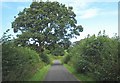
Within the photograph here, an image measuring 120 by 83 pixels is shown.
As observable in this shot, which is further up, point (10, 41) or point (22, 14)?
point (22, 14)

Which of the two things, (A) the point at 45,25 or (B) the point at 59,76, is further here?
(A) the point at 45,25

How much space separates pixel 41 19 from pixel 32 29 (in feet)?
11.1

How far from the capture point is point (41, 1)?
6272 centimetres

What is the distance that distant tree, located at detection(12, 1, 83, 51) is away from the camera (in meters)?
57.4

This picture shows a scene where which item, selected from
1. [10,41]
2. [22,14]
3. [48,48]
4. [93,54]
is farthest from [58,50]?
[10,41]

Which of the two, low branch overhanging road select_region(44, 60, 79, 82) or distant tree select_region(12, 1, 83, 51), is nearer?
low branch overhanging road select_region(44, 60, 79, 82)

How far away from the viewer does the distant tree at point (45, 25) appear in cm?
5738

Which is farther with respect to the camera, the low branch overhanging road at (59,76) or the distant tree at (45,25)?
the distant tree at (45,25)

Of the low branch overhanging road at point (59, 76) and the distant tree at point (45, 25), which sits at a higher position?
the distant tree at point (45, 25)

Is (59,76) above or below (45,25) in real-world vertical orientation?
below

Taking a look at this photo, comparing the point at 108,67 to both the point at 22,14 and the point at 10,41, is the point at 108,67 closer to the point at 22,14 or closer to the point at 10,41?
the point at 10,41

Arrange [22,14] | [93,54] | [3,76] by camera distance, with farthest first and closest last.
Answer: [22,14]
[93,54]
[3,76]

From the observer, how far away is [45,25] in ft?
192

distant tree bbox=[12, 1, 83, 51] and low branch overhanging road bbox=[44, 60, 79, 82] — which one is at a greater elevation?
distant tree bbox=[12, 1, 83, 51]
